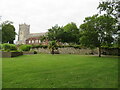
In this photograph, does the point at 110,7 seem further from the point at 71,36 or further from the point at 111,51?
the point at 71,36

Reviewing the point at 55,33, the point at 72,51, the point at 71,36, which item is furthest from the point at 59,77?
the point at 71,36

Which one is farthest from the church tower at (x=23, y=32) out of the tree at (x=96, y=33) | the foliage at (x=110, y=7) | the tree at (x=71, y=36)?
the foliage at (x=110, y=7)

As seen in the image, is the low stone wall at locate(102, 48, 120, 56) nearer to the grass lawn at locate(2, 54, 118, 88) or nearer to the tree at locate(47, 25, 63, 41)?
the tree at locate(47, 25, 63, 41)

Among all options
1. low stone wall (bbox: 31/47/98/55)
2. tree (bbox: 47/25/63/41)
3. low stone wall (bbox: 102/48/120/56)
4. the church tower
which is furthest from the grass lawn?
the church tower

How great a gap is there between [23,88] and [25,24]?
79.7 m

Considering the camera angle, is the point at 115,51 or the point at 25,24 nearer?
the point at 115,51

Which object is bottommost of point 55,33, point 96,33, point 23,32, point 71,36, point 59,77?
point 59,77

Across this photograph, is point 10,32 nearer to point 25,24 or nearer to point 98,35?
point 98,35

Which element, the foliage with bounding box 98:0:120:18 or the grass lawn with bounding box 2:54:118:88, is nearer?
the grass lawn with bounding box 2:54:118:88

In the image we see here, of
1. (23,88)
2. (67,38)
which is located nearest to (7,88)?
(23,88)

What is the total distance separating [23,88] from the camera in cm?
433

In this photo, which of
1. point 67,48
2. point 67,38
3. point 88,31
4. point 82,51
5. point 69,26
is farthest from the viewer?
point 69,26

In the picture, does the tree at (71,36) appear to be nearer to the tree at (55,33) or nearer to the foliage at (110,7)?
the tree at (55,33)

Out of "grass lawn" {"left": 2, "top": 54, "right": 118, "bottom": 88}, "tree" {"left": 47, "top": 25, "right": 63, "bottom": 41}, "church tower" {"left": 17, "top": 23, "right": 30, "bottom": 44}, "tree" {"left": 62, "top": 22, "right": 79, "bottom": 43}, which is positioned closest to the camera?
"grass lawn" {"left": 2, "top": 54, "right": 118, "bottom": 88}
